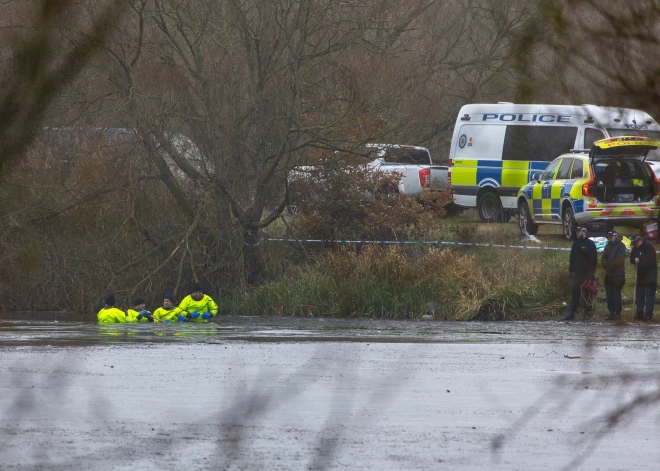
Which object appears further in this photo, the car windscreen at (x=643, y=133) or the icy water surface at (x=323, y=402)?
the icy water surface at (x=323, y=402)

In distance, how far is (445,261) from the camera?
19.1 meters

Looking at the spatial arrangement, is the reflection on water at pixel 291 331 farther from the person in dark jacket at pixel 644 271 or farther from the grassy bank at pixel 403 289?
the person in dark jacket at pixel 644 271

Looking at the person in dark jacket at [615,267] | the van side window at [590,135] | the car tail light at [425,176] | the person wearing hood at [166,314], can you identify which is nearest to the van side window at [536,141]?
the van side window at [590,135]

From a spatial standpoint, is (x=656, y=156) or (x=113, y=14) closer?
(x=113, y=14)

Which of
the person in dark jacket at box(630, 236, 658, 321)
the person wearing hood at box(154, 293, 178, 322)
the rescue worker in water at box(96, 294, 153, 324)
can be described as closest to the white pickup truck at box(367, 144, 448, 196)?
the person wearing hood at box(154, 293, 178, 322)

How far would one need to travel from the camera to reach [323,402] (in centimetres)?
812

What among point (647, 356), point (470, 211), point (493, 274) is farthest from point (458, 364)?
point (470, 211)

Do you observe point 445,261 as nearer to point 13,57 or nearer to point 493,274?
point 493,274

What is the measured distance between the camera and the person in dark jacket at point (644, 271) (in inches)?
106

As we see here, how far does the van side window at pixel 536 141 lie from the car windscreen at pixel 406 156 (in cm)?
1717

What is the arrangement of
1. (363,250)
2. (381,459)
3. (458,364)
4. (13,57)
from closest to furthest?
1. (13,57)
2. (381,459)
3. (458,364)
4. (363,250)

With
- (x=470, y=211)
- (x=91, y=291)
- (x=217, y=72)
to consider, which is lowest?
(x=91, y=291)

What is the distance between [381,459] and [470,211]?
1812 cm

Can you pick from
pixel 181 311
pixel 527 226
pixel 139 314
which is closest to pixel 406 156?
pixel 181 311
